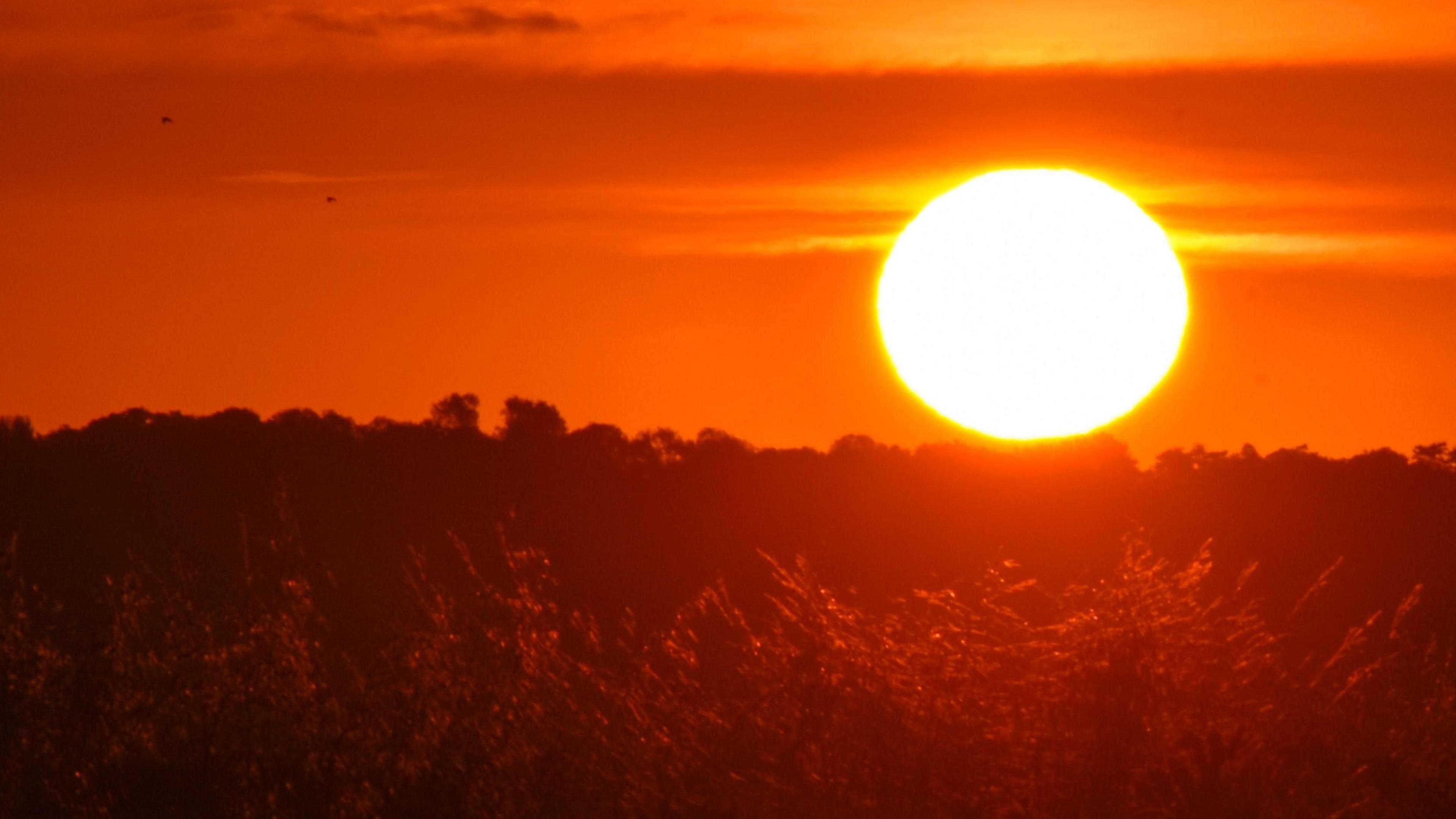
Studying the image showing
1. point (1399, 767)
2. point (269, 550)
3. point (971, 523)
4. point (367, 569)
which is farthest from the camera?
point (971, 523)

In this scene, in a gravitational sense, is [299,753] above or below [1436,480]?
below

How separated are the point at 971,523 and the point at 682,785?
33285mm

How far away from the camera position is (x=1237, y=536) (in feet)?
142

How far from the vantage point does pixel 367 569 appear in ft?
119

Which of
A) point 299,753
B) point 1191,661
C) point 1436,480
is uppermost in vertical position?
point 1436,480

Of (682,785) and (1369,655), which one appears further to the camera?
(1369,655)

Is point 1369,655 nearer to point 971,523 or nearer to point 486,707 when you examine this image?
point 486,707

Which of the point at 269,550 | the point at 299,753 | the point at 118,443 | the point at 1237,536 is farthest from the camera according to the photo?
the point at 118,443

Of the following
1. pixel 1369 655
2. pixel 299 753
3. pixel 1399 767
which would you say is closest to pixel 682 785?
pixel 299 753

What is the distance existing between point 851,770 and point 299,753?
415 centimetres

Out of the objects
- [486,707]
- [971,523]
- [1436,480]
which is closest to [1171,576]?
[486,707]

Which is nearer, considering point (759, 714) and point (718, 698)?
point (759, 714)

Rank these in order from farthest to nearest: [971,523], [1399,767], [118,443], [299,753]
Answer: [118,443] < [971,523] < [299,753] < [1399,767]

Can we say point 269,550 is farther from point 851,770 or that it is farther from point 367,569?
point 367,569
